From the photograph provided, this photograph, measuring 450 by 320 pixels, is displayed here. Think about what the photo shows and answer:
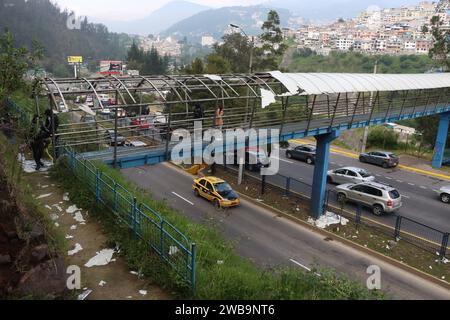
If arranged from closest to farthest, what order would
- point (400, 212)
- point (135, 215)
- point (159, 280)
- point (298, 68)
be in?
point (159, 280)
point (135, 215)
point (400, 212)
point (298, 68)

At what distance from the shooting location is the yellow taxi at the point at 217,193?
20867 mm

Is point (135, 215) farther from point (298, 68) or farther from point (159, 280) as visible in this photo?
point (298, 68)

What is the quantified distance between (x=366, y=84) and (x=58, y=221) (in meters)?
17.1

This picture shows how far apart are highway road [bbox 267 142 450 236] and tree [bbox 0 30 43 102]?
53.7ft

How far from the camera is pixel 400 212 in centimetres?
2103

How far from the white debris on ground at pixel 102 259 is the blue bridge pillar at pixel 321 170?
A: 13015mm

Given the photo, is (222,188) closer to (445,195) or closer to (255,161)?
(255,161)

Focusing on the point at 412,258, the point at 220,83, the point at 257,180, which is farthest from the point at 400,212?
the point at 220,83

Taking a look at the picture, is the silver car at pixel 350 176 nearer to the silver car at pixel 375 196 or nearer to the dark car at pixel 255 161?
the silver car at pixel 375 196

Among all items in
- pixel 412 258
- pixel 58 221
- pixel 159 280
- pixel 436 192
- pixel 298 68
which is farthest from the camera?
pixel 298 68

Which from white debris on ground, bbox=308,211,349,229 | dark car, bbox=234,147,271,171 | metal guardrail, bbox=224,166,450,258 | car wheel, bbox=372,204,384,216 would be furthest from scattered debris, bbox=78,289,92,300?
dark car, bbox=234,147,271,171

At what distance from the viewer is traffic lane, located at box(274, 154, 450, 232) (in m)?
20.3

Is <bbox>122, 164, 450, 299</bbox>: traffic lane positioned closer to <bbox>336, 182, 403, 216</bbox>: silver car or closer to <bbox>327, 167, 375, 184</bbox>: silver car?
<bbox>336, 182, 403, 216</bbox>: silver car

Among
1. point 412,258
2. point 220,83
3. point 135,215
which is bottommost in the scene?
point 412,258
